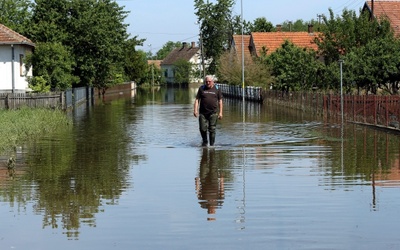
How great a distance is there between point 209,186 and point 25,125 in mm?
13099

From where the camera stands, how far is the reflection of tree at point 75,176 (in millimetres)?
10852

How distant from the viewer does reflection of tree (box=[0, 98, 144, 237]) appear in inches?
→ 427

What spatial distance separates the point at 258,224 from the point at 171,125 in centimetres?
2173

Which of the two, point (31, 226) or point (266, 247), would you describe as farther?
point (31, 226)

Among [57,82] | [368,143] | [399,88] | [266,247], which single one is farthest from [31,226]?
[57,82]

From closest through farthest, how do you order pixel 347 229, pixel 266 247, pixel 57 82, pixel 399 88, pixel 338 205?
pixel 266 247 → pixel 347 229 → pixel 338 205 → pixel 399 88 → pixel 57 82

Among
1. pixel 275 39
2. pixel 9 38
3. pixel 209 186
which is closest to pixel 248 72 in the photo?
pixel 275 39

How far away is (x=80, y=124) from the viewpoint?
3183 cm

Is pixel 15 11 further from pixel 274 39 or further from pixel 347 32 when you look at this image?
pixel 347 32

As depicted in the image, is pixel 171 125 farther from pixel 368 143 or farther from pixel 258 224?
pixel 258 224

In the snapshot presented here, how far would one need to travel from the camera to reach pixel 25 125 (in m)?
25.0

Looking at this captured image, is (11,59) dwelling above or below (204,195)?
above

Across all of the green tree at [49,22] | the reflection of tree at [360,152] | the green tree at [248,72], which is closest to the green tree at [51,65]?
the green tree at [49,22]

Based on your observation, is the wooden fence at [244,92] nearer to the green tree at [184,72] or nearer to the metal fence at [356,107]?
the metal fence at [356,107]
